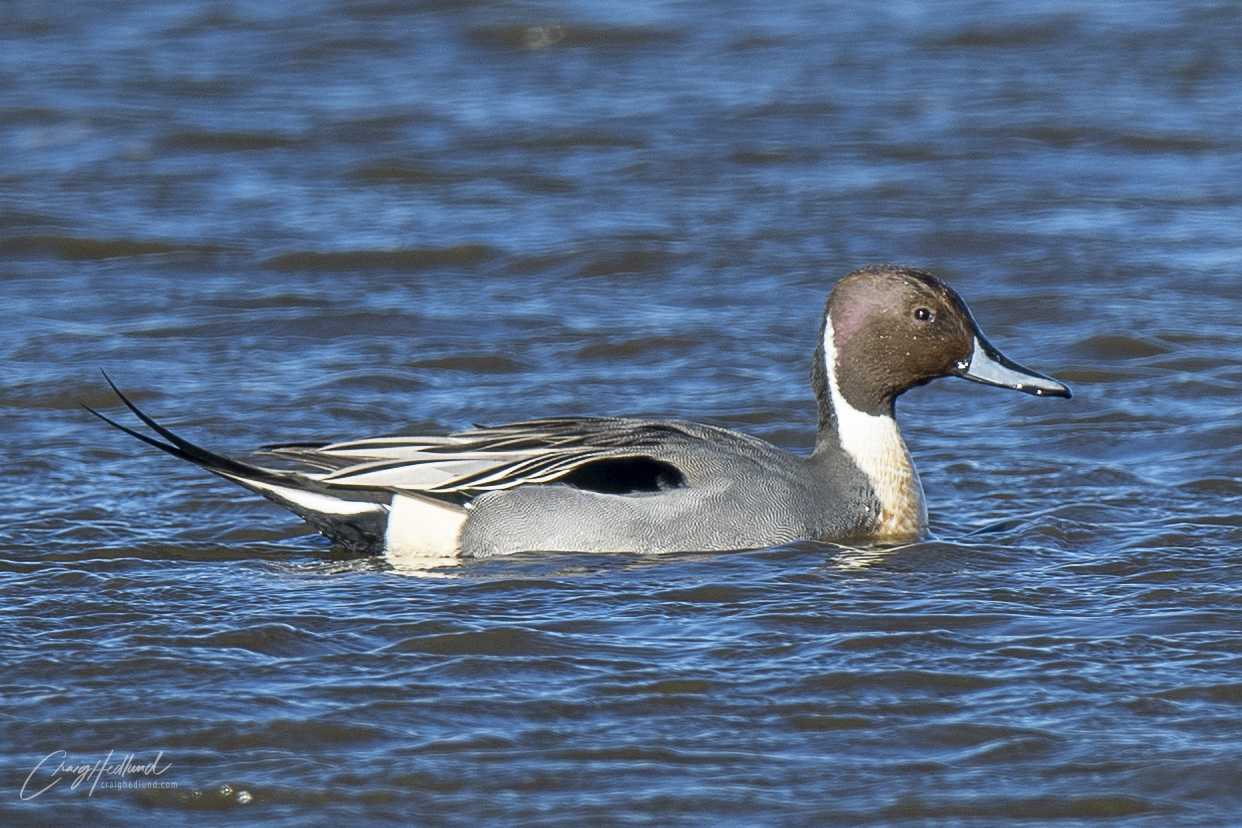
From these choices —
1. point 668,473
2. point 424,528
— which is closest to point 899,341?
point 668,473

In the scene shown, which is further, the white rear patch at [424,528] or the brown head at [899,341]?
the brown head at [899,341]

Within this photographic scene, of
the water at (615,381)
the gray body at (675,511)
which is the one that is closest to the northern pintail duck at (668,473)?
the gray body at (675,511)

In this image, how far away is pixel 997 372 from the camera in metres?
7.54

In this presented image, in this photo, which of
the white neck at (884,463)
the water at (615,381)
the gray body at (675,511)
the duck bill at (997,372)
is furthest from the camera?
the duck bill at (997,372)

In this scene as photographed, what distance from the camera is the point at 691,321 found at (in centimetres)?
1019

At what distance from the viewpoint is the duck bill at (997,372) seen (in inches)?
296

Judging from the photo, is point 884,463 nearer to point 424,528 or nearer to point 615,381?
point 424,528

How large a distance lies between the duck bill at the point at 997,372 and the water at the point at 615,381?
49cm

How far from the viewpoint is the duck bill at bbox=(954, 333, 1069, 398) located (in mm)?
7512

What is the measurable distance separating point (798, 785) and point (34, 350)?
560 centimetres

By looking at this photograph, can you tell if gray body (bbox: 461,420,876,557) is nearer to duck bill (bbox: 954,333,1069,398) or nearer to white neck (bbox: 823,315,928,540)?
white neck (bbox: 823,315,928,540)

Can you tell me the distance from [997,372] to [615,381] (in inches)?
90.1

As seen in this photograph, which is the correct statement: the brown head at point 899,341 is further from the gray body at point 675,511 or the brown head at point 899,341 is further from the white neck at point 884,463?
the gray body at point 675,511

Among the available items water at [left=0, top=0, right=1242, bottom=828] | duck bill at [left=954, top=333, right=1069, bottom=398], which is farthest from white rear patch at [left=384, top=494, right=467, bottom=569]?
duck bill at [left=954, top=333, right=1069, bottom=398]
